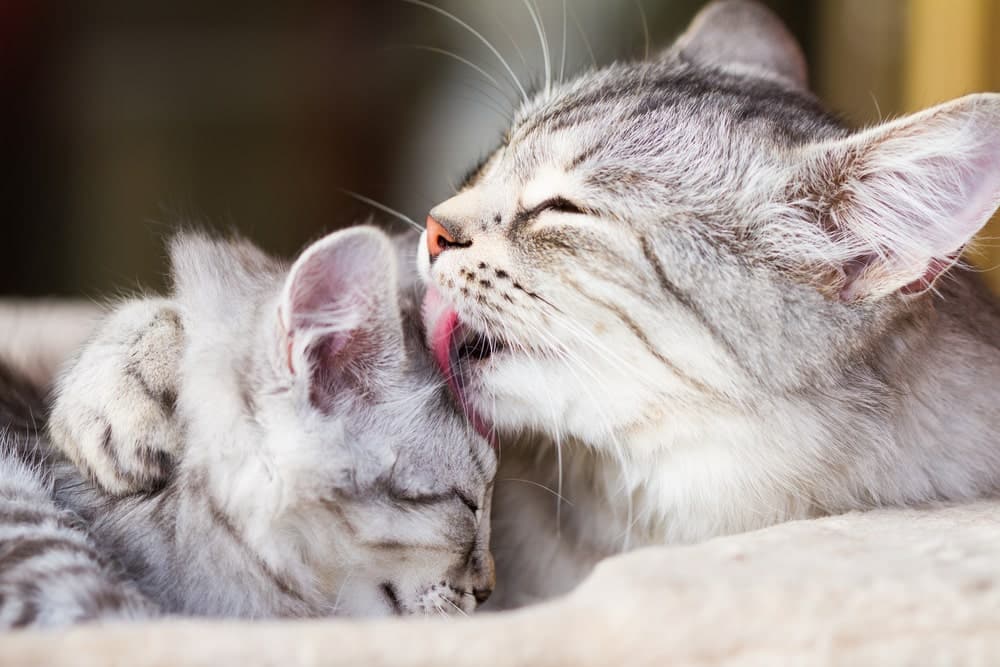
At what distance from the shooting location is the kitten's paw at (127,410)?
121 cm

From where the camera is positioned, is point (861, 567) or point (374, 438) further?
point (374, 438)

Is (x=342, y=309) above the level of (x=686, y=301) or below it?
below

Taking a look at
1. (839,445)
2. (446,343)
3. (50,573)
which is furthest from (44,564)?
(839,445)

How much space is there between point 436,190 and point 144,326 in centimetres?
338

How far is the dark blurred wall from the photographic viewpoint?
4.45m

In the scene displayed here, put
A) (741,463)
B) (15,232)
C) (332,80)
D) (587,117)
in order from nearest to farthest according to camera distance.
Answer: (741,463) < (587,117) < (15,232) < (332,80)

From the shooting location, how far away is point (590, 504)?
1492 millimetres

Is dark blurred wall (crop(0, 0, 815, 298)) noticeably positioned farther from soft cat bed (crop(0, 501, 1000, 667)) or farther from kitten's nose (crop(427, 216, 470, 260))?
soft cat bed (crop(0, 501, 1000, 667))

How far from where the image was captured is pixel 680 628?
2.74ft

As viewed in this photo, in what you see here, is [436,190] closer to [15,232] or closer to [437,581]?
[15,232]

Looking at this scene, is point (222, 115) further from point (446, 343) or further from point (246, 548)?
point (246, 548)

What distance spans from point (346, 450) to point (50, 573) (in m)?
0.33

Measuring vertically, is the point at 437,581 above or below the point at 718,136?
below

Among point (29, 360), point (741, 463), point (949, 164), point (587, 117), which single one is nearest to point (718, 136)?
point (587, 117)
